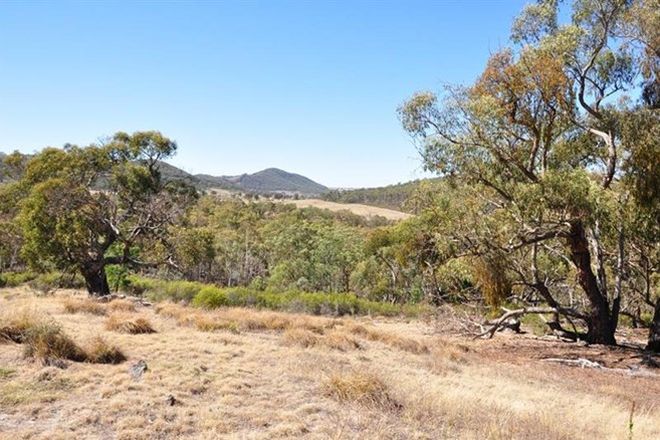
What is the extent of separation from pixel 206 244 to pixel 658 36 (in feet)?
64.5

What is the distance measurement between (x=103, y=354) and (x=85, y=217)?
1535 cm

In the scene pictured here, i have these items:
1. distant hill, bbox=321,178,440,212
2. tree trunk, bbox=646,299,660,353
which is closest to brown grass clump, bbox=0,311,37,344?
tree trunk, bbox=646,299,660,353

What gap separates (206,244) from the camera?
2470cm

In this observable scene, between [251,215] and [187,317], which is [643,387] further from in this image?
[251,215]

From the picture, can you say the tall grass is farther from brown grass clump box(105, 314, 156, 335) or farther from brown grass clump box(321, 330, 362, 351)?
brown grass clump box(321, 330, 362, 351)

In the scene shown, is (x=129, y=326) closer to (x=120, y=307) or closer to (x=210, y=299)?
(x=120, y=307)

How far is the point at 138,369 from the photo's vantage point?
7.51m

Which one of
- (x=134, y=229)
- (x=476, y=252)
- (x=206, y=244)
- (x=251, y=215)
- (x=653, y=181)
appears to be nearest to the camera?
(x=653, y=181)

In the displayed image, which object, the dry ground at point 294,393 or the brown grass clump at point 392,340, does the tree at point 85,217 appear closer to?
the dry ground at point 294,393

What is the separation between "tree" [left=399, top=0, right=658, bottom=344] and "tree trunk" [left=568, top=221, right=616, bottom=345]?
0.11 feet

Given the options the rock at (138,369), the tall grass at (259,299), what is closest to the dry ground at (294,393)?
the rock at (138,369)

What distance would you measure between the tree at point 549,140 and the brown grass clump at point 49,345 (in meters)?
11.1

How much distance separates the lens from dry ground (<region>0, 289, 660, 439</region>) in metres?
5.67

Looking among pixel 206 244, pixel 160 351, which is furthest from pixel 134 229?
pixel 160 351
